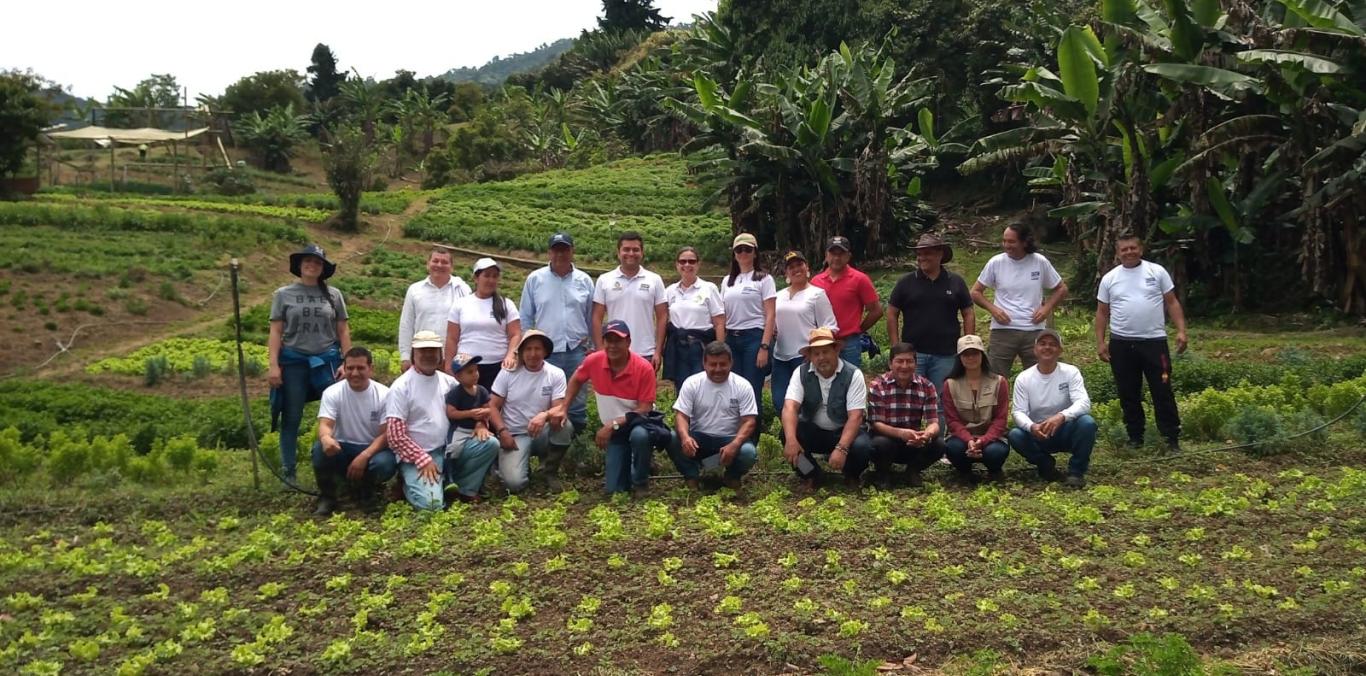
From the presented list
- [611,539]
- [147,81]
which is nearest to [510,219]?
[611,539]

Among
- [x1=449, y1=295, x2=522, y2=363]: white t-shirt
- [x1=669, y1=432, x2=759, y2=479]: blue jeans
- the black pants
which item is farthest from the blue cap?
the black pants

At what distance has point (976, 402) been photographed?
8992 mm

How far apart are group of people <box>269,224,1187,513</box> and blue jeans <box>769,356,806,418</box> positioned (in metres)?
0.03

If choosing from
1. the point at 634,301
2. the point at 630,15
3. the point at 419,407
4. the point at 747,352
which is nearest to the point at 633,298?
the point at 634,301

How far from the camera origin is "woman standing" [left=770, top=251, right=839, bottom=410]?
9562 mm

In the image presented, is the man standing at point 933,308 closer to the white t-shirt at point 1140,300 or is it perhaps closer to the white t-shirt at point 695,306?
the white t-shirt at point 1140,300

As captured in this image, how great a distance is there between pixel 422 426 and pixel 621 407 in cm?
152

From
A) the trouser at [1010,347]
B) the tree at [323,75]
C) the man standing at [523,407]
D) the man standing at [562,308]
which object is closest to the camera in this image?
the man standing at [523,407]

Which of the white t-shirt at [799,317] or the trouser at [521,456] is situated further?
the white t-shirt at [799,317]

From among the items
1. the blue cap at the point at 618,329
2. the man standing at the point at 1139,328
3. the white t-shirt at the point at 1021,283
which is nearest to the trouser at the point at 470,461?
the blue cap at the point at 618,329

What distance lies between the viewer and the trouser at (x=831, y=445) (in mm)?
8914

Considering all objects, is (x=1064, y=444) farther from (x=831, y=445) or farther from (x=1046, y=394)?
(x=831, y=445)

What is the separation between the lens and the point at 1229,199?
17.0 meters

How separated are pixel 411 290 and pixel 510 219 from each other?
81.4 feet
